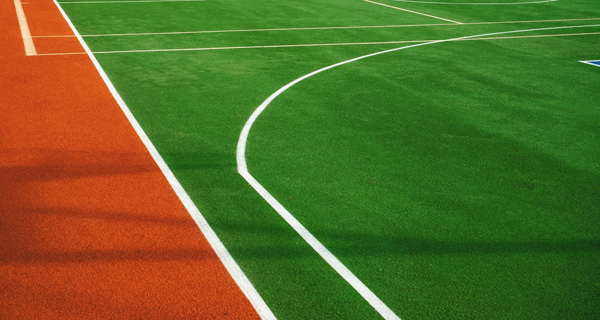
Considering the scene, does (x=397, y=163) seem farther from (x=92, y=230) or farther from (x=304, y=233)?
(x=92, y=230)

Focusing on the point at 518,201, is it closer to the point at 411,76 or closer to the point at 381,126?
Result: the point at 381,126

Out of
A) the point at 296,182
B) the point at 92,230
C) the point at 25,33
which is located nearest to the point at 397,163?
the point at 296,182

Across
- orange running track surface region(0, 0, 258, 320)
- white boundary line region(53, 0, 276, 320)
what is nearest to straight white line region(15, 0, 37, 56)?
orange running track surface region(0, 0, 258, 320)

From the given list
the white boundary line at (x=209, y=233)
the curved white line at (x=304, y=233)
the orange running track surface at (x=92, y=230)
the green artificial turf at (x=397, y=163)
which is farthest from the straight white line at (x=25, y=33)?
the curved white line at (x=304, y=233)

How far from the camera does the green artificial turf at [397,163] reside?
15.6ft

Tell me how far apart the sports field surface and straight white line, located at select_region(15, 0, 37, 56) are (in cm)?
11

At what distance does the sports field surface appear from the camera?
461cm

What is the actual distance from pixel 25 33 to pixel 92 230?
33.1 feet

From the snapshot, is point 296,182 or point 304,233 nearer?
point 304,233

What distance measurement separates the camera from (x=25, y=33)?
1359cm

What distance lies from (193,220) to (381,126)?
366cm

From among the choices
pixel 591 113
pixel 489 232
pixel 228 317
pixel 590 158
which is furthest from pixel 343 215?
pixel 591 113

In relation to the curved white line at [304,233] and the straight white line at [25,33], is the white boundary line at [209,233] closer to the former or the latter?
the curved white line at [304,233]

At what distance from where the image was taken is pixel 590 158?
7363 millimetres
